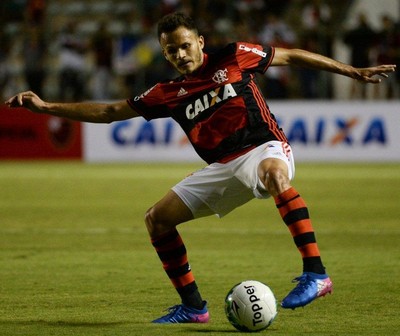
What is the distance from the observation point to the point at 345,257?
9.49 meters

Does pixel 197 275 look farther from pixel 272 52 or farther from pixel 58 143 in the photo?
pixel 58 143

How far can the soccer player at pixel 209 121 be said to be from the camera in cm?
646

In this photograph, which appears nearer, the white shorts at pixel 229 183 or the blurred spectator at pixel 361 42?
the white shorts at pixel 229 183

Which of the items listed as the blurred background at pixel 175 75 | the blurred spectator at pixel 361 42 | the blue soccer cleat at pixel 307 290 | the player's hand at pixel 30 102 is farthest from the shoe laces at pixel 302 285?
the blurred spectator at pixel 361 42

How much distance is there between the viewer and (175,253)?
21.6 ft

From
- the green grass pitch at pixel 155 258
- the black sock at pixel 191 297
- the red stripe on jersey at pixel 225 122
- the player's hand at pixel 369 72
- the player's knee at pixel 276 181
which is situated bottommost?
the green grass pitch at pixel 155 258

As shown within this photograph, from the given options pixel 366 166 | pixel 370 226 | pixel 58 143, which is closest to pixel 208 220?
pixel 370 226

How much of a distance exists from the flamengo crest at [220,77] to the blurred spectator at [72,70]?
56.4ft

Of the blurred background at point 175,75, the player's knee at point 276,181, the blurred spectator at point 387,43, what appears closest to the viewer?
the player's knee at point 276,181

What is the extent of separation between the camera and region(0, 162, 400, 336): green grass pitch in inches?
251

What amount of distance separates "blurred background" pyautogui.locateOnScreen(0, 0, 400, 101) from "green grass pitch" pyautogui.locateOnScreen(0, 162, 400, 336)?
182 inches

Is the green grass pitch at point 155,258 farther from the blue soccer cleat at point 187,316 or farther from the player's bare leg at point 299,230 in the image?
the player's bare leg at point 299,230

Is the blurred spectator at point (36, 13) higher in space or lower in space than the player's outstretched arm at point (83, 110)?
higher

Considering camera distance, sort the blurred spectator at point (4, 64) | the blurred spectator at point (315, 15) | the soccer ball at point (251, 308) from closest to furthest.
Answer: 1. the soccer ball at point (251, 308)
2. the blurred spectator at point (315, 15)
3. the blurred spectator at point (4, 64)
